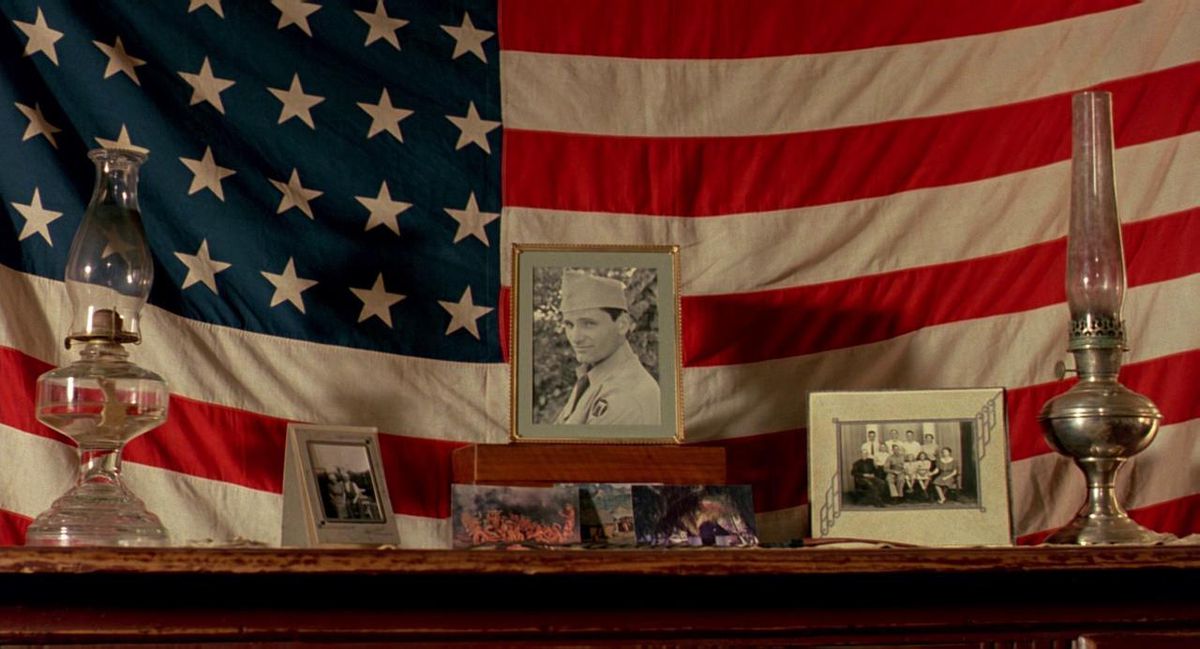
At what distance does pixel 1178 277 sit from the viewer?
6.77ft

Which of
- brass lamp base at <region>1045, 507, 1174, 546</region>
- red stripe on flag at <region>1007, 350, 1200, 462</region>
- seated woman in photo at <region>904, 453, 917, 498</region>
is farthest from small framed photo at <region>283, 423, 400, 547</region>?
red stripe on flag at <region>1007, 350, 1200, 462</region>

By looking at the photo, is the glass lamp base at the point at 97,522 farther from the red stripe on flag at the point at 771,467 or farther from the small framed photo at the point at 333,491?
the red stripe on flag at the point at 771,467

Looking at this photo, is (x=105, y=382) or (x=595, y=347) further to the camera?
(x=595, y=347)

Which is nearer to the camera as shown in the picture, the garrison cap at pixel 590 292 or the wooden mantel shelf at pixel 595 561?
the wooden mantel shelf at pixel 595 561

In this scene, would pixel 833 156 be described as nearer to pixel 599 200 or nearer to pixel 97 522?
pixel 599 200

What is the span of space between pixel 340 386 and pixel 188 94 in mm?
427

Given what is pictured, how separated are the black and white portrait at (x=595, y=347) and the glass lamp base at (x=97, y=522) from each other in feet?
1.56

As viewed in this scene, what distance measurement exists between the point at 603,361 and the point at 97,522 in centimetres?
62

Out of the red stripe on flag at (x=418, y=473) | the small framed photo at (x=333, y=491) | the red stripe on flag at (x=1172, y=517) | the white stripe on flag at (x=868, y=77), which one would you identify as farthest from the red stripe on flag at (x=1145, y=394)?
the small framed photo at (x=333, y=491)

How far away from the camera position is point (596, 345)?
1.82m

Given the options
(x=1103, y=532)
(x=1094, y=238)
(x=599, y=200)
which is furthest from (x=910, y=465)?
(x=599, y=200)

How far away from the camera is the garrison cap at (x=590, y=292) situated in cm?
183

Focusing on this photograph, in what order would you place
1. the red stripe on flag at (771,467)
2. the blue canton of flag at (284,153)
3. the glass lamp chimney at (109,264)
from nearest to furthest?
the glass lamp chimney at (109,264) → the blue canton of flag at (284,153) → the red stripe on flag at (771,467)

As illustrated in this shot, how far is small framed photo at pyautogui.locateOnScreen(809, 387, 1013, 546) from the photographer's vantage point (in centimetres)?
177
